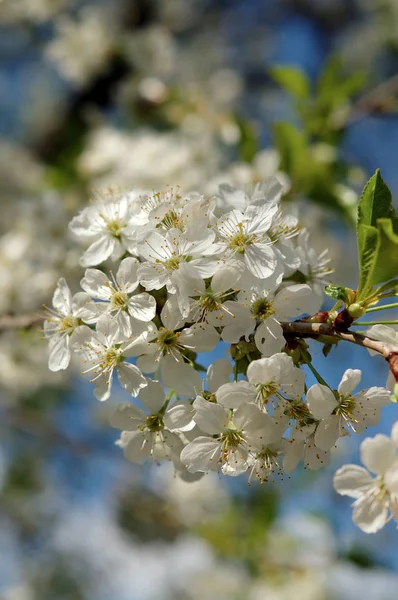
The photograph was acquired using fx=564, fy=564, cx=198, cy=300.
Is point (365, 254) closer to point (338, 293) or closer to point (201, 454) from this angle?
point (338, 293)

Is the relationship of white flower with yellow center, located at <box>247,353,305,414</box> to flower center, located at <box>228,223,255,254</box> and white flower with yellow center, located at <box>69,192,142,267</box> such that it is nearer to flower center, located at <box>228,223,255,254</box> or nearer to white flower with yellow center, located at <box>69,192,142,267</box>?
flower center, located at <box>228,223,255,254</box>

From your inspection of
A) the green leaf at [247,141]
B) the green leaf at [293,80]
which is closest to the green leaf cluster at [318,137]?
the green leaf at [293,80]

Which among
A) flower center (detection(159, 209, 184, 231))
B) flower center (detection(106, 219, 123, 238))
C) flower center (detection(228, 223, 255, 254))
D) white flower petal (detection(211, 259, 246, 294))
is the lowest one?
flower center (detection(106, 219, 123, 238))

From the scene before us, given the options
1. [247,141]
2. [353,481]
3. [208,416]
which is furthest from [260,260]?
[247,141]

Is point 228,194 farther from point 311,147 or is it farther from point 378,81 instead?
point 378,81

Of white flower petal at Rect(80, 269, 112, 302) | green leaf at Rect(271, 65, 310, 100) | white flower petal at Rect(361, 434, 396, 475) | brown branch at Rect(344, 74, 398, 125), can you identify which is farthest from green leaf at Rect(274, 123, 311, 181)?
white flower petal at Rect(361, 434, 396, 475)

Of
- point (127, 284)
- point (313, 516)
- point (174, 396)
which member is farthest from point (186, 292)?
point (313, 516)

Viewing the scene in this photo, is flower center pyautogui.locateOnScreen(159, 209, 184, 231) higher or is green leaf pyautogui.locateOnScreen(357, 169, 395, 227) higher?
green leaf pyautogui.locateOnScreen(357, 169, 395, 227)
